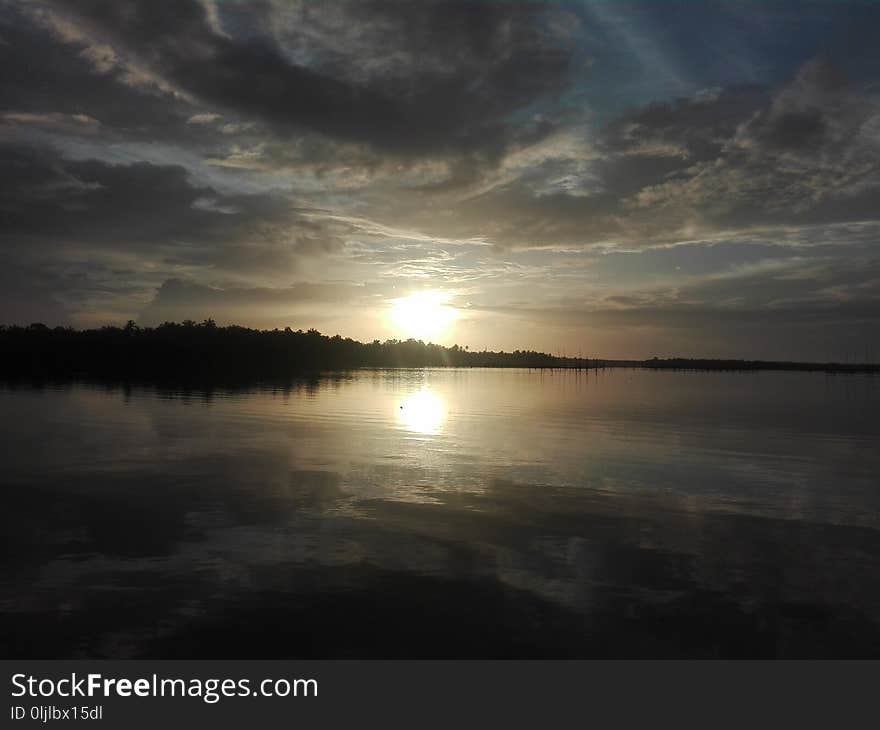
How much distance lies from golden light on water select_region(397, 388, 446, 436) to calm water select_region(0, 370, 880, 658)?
7168mm

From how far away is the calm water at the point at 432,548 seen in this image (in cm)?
1046

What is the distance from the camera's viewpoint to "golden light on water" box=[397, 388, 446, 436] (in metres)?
41.2

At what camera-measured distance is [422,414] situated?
51.4 m

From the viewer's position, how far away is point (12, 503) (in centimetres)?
1916

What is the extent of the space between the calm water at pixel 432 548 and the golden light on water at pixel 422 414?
717 cm

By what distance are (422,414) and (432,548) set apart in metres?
36.4

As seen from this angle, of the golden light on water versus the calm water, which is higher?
Result: the golden light on water

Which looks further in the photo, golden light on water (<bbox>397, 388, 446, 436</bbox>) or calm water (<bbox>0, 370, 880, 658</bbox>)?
golden light on water (<bbox>397, 388, 446, 436</bbox>)

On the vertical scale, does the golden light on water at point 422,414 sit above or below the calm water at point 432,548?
above

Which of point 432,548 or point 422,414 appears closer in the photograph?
point 432,548

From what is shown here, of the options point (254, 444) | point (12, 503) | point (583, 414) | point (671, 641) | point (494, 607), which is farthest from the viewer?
point (583, 414)
